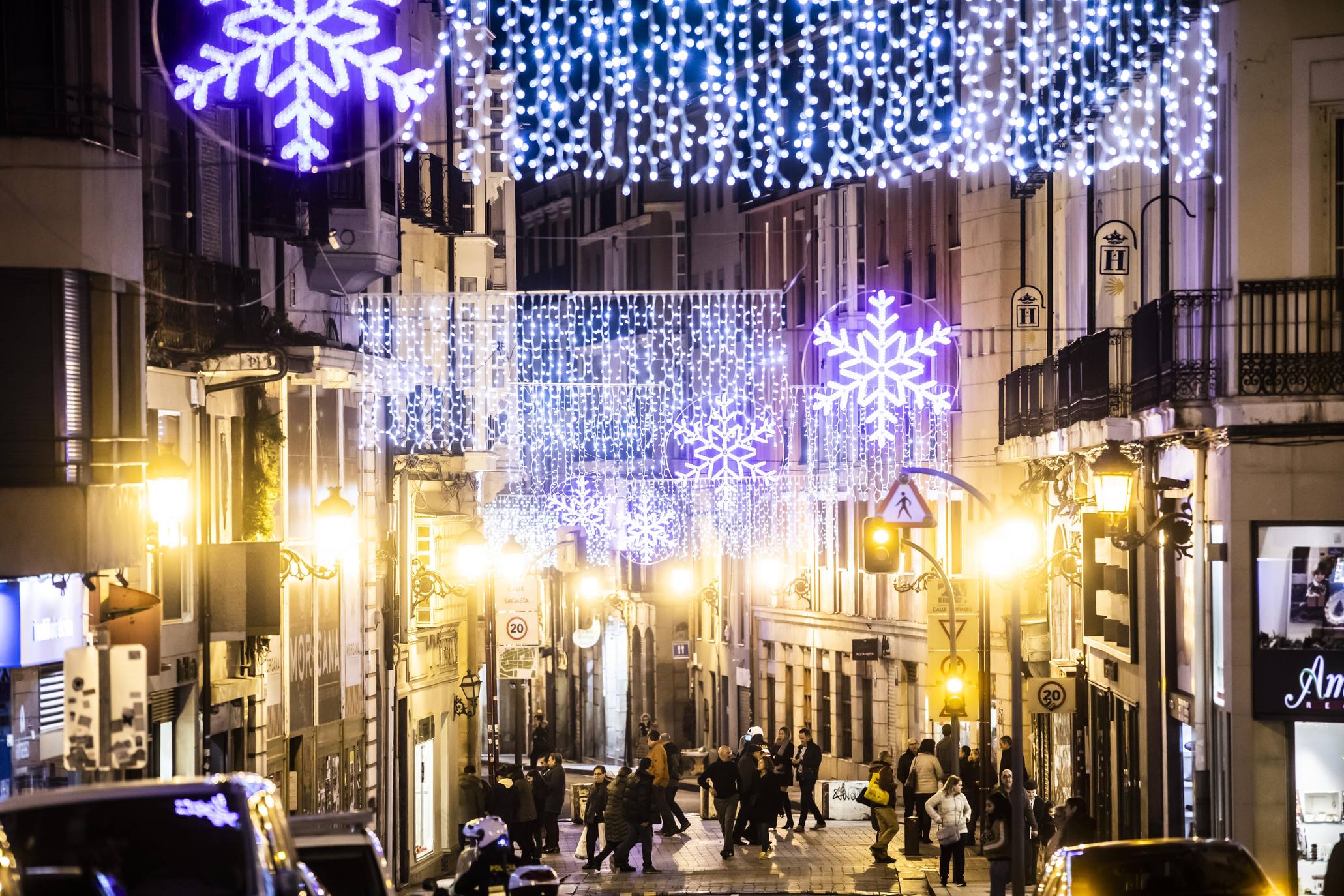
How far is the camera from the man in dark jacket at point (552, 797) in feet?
121

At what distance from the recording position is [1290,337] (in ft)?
77.5

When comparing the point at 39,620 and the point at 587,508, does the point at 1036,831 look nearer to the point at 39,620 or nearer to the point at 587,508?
the point at 39,620

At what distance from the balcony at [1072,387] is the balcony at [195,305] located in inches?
433

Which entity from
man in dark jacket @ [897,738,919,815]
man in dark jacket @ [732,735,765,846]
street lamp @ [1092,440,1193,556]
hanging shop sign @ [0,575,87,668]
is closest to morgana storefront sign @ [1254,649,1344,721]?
street lamp @ [1092,440,1193,556]

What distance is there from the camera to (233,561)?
86.0 ft

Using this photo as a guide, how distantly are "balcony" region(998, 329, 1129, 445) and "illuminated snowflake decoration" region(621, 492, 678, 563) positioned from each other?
1240 inches

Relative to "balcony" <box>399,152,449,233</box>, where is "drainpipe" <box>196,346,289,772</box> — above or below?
below

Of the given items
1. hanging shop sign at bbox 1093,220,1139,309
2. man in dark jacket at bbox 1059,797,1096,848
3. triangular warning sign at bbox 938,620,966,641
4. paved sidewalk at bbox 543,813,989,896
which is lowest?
paved sidewalk at bbox 543,813,989,896

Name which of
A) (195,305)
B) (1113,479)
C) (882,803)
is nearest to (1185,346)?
(1113,479)

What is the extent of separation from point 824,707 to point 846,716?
2.03m

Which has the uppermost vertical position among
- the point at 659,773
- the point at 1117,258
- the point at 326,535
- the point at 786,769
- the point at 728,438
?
the point at 1117,258

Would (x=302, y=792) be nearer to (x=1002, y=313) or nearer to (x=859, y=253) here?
(x=1002, y=313)

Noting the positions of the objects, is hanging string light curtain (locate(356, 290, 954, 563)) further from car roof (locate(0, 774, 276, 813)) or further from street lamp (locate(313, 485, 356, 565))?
car roof (locate(0, 774, 276, 813))

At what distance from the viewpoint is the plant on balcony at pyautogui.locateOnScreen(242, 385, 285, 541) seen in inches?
1129
